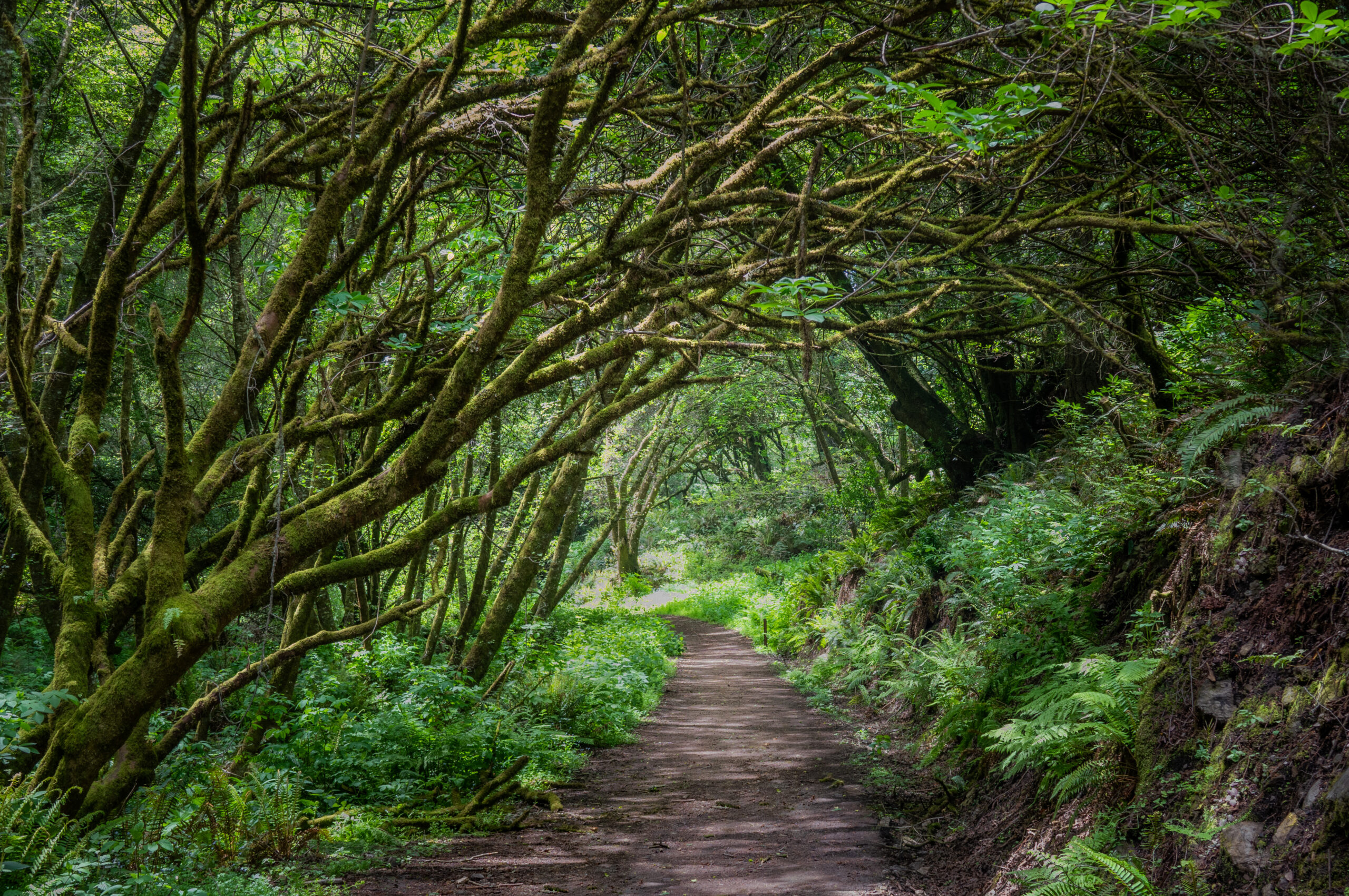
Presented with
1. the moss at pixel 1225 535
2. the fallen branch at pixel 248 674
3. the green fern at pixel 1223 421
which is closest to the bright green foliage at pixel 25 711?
the fallen branch at pixel 248 674

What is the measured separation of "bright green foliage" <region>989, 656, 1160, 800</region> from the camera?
4.35 meters

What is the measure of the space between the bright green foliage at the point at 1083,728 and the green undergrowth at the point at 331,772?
13.2ft

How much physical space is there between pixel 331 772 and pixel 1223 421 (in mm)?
7139

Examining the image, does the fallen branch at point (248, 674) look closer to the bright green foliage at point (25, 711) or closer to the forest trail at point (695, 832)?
the bright green foliage at point (25, 711)

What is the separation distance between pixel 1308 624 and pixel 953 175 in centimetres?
304

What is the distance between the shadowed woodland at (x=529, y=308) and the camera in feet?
11.9

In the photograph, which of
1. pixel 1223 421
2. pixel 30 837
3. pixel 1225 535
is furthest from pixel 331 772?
pixel 1223 421

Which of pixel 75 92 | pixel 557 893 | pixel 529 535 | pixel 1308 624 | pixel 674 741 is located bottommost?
pixel 674 741

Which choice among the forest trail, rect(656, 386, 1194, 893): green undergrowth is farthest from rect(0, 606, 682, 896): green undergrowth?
rect(656, 386, 1194, 893): green undergrowth

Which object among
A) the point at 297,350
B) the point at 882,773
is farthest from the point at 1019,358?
the point at 297,350

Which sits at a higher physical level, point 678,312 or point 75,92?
point 75,92

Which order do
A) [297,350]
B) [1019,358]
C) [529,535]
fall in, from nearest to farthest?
[297,350] < [529,535] < [1019,358]

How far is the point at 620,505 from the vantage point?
16.0m

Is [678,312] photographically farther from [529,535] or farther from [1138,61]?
[529,535]
